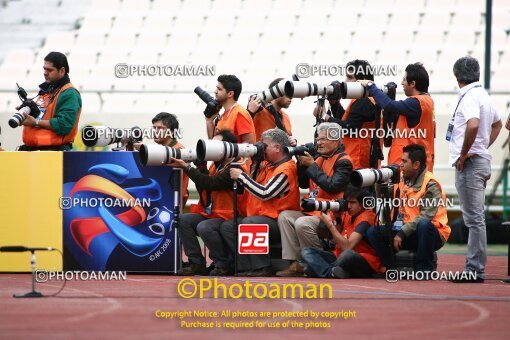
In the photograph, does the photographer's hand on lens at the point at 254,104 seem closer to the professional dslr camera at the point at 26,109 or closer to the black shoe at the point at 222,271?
the black shoe at the point at 222,271

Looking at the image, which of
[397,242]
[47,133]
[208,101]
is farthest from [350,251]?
[47,133]

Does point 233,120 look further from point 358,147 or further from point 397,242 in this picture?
point 397,242

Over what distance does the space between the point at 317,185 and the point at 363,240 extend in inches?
28.8

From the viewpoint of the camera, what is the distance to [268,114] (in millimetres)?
12930

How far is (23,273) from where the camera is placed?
12.1 meters

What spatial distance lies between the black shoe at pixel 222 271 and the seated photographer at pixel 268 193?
188 mm

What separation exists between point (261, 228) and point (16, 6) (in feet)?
61.3

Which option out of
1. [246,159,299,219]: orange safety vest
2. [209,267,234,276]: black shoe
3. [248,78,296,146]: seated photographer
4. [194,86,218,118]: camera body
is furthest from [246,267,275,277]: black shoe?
[194,86,218,118]: camera body

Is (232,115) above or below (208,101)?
below

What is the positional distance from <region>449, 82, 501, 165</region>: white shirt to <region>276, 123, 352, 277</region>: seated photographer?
1.13 metres

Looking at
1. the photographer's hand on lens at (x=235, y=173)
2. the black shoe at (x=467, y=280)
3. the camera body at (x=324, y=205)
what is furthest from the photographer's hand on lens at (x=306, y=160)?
the black shoe at (x=467, y=280)

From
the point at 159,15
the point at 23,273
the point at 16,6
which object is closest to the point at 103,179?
the point at 23,273

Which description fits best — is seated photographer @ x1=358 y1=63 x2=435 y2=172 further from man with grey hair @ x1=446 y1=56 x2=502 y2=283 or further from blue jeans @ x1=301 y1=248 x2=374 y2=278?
blue jeans @ x1=301 y1=248 x2=374 y2=278

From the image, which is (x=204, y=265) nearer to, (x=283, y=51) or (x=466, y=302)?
(x=466, y=302)
